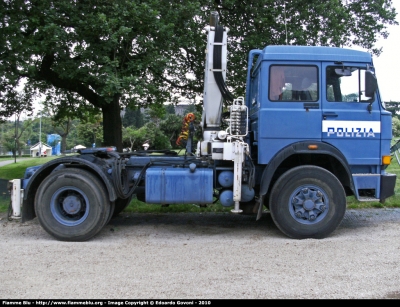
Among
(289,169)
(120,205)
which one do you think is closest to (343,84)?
(289,169)

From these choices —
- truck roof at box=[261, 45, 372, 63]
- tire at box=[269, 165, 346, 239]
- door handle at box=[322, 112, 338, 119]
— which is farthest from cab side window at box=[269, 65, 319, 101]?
tire at box=[269, 165, 346, 239]

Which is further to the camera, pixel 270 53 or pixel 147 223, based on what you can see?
pixel 147 223

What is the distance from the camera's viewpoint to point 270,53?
22.9 ft

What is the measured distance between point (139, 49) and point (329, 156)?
6534 mm

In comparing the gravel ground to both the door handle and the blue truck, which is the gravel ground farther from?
the door handle

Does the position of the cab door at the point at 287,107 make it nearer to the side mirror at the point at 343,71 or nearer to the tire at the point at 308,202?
the side mirror at the point at 343,71

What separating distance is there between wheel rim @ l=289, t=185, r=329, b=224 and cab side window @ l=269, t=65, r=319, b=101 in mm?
1465

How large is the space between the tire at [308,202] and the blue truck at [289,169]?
0.05 ft

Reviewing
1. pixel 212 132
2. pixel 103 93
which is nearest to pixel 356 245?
pixel 212 132

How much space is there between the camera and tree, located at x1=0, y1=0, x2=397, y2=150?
10.6m

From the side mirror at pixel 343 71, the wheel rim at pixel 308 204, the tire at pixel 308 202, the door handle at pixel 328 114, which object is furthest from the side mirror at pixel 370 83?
the wheel rim at pixel 308 204

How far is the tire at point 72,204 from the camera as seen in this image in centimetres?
691

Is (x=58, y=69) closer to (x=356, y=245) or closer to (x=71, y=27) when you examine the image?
(x=71, y=27)

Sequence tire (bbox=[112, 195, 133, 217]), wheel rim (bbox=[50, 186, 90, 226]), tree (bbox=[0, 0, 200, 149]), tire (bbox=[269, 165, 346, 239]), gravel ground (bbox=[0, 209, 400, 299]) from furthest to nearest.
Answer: tree (bbox=[0, 0, 200, 149]), tire (bbox=[112, 195, 133, 217]), wheel rim (bbox=[50, 186, 90, 226]), tire (bbox=[269, 165, 346, 239]), gravel ground (bbox=[0, 209, 400, 299])
